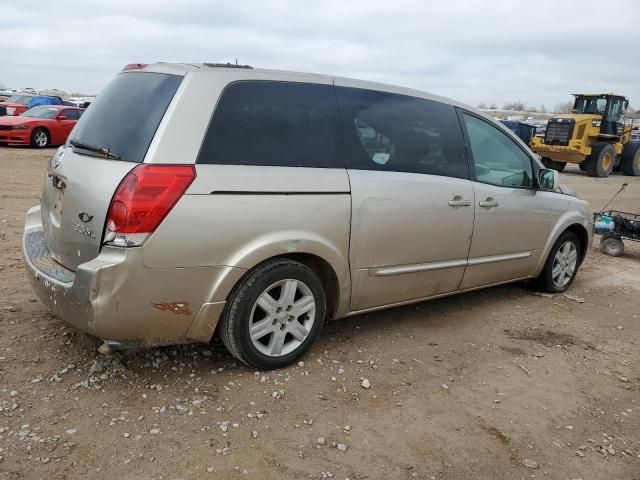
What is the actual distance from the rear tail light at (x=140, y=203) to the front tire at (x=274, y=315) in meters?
0.62

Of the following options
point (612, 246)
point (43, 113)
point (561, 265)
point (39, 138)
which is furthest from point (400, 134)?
point (43, 113)

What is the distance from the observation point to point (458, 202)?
13.8 feet

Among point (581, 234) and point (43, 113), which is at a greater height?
point (43, 113)

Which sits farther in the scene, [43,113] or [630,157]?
[630,157]

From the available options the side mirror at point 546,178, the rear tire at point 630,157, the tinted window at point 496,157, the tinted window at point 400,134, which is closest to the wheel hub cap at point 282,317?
the tinted window at point 400,134

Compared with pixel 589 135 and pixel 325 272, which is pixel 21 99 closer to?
pixel 589 135

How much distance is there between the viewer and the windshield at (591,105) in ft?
64.5

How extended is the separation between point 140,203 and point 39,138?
53.1ft

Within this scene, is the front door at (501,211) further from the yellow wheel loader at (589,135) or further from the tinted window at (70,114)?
the tinted window at (70,114)

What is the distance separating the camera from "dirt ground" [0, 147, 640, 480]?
8.81 feet

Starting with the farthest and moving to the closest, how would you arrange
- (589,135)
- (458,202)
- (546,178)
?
(589,135), (546,178), (458,202)

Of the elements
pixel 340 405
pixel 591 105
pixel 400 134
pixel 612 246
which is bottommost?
pixel 340 405

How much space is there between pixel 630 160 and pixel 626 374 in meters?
20.0

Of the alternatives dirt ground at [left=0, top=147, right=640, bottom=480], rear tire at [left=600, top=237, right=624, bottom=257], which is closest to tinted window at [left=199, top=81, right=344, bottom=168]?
dirt ground at [left=0, top=147, right=640, bottom=480]
